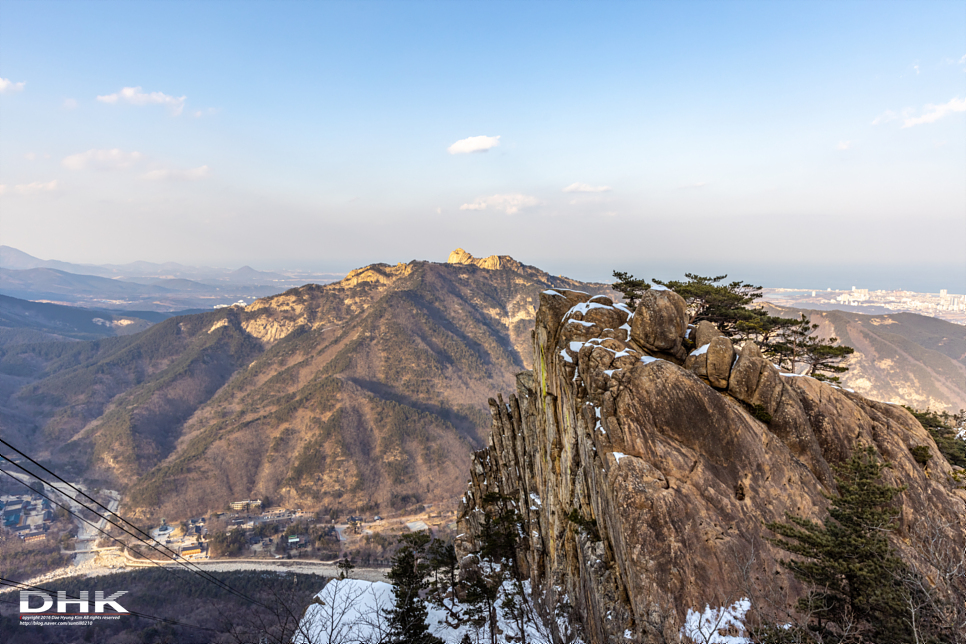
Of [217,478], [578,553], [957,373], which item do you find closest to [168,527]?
[217,478]

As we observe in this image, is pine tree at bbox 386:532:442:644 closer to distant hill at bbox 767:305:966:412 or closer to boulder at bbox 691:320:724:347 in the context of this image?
boulder at bbox 691:320:724:347

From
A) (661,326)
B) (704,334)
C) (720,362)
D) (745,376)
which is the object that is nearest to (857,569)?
(745,376)

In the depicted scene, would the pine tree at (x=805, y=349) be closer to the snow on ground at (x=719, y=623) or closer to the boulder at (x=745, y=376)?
the boulder at (x=745, y=376)

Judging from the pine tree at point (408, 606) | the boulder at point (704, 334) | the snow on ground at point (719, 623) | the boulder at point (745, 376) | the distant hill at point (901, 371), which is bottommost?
the distant hill at point (901, 371)

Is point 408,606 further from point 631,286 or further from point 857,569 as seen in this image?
point 631,286

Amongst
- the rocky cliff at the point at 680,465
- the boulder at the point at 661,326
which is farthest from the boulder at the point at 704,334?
the boulder at the point at 661,326
